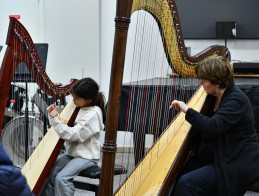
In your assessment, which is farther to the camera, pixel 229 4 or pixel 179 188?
pixel 229 4

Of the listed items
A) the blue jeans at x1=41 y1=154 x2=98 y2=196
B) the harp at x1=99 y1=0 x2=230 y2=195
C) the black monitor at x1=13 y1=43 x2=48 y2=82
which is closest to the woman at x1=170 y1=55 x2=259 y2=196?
the harp at x1=99 y1=0 x2=230 y2=195

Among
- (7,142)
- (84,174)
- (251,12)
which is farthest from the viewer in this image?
(251,12)

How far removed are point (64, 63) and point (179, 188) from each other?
344 cm

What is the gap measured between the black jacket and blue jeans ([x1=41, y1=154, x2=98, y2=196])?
0.80 m

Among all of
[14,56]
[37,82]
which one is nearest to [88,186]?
[37,82]

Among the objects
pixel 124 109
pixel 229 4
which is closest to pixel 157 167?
pixel 124 109

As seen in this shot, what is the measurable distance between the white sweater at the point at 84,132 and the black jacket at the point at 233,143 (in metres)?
0.74

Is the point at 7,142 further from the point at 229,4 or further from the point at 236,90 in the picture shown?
the point at 229,4

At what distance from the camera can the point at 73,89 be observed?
273 centimetres

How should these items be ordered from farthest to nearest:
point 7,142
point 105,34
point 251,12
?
point 251,12, point 105,34, point 7,142

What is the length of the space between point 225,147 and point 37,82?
1107mm

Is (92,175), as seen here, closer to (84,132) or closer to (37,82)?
(84,132)

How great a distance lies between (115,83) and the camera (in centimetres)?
164

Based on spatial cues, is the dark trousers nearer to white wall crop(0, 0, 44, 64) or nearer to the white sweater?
the white sweater
